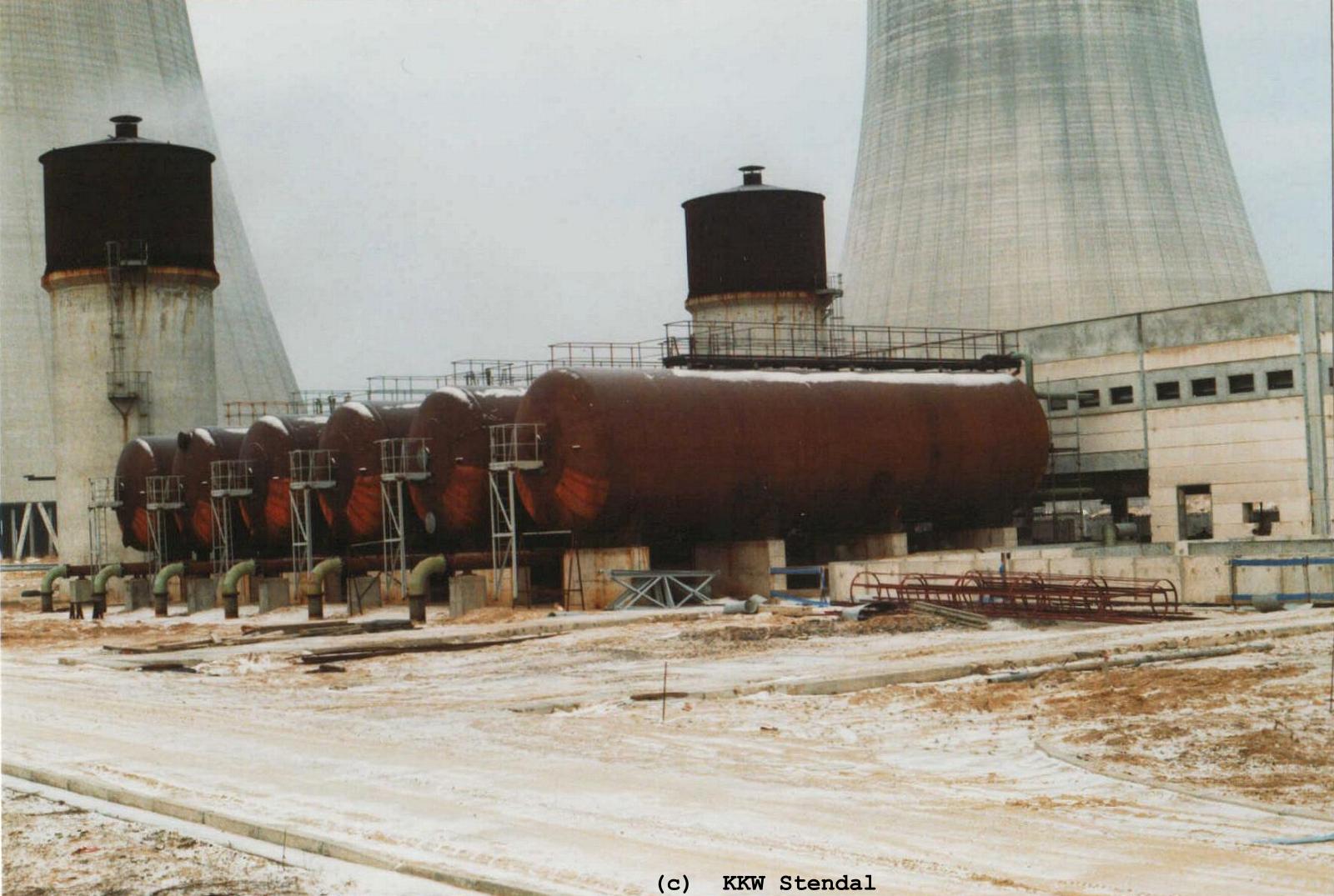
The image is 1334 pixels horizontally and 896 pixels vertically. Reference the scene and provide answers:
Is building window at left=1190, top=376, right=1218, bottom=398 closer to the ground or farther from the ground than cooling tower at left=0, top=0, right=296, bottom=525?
closer to the ground

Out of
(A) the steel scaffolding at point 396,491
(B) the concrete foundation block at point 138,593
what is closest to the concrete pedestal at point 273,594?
(A) the steel scaffolding at point 396,491

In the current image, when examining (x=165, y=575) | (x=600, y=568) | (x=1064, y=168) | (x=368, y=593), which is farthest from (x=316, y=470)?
(x=1064, y=168)

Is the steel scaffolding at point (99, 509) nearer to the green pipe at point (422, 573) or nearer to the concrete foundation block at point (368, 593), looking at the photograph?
the concrete foundation block at point (368, 593)

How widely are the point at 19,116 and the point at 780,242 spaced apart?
112 feet

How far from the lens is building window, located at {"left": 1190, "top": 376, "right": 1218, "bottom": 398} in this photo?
4331 centimetres

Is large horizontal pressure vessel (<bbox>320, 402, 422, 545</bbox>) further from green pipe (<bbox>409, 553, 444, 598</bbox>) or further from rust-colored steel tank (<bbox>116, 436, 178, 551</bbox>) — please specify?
rust-colored steel tank (<bbox>116, 436, 178, 551</bbox>)

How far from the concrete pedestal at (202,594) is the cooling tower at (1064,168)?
80.6ft

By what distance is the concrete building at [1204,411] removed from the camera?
1620 inches

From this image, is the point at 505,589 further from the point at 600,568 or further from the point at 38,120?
the point at 38,120

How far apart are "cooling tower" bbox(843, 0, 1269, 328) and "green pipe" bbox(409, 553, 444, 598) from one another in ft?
78.9

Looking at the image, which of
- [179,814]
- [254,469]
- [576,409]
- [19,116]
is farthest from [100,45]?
[179,814]

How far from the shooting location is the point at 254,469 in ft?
145

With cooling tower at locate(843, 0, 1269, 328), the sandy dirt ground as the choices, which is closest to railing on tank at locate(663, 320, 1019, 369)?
cooling tower at locate(843, 0, 1269, 328)

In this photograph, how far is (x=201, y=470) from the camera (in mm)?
46094
